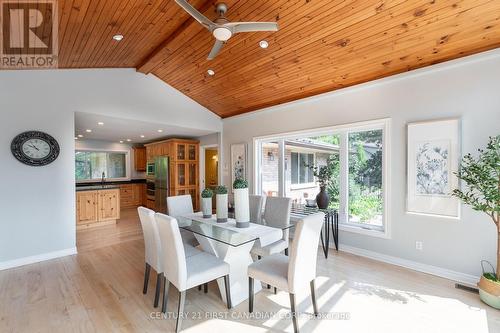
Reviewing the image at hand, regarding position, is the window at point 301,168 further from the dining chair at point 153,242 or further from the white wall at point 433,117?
the dining chair at point 153,242

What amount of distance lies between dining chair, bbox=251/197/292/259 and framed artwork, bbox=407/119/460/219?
1.66m

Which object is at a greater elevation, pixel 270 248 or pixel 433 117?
pixel 433 117

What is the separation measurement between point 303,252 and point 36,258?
398 cm

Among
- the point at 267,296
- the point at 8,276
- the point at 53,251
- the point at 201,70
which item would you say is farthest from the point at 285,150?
the point at 8,276

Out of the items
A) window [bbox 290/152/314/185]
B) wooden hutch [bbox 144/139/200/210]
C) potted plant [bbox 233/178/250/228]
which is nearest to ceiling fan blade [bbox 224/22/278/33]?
potted plant [bbox 233/178/250/228]

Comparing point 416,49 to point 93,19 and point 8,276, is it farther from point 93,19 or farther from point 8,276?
point 8,276

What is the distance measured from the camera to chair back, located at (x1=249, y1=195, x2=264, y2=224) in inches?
131

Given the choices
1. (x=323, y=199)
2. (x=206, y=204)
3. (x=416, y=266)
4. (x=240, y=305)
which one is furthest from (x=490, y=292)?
(x=206, y=204)

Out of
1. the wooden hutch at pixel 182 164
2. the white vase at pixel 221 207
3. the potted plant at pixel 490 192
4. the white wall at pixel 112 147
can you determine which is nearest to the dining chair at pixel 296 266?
the white vase at pixel 221 207

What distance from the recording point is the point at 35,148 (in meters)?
3.50

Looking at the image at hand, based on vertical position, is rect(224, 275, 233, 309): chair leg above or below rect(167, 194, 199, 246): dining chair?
below

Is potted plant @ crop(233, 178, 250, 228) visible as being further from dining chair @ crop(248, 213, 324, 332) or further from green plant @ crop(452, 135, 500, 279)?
green plant @ crop(452, 135, 500, 279)

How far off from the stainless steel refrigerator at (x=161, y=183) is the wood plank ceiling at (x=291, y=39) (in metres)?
2.82

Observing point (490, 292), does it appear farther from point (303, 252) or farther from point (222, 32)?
point (222, 32)
